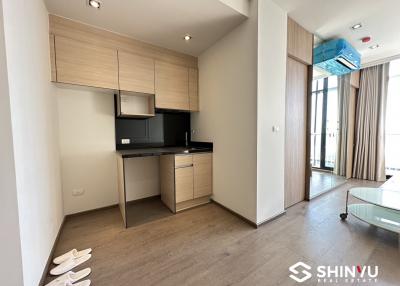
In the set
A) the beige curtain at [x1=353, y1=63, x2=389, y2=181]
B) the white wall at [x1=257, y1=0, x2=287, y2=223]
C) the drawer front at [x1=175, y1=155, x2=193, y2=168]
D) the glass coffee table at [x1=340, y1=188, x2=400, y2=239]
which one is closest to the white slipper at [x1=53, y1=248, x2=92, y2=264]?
the drawer front at [x1=175, y1=155, x2=193, y2=168]

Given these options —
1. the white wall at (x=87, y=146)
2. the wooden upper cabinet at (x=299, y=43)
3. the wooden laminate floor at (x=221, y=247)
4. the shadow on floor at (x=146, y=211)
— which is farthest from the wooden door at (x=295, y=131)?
the white wall at (x=87, y=146)

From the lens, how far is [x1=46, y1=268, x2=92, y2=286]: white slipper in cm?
134

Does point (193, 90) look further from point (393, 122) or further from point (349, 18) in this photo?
point (393, 122)

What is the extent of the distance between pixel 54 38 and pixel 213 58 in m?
2.07

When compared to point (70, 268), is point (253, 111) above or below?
above

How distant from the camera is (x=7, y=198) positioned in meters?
0.98

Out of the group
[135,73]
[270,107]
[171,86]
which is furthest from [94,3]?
[270,107]

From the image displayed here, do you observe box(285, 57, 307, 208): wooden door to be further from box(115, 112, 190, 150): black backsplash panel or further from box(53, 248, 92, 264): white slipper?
box(53, 248, 92, 264): white slipper

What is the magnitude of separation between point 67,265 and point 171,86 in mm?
2516

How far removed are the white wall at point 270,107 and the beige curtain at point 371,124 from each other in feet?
10.5

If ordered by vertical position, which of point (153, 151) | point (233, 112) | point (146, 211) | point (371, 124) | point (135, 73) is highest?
point (135, 73)

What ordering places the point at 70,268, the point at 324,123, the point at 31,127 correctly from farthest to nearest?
the point at 324,123 < the point at 70,268 < the point at 31,127

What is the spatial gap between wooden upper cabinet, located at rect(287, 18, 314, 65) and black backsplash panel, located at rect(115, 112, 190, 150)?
2.04m

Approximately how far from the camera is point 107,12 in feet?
6.25
